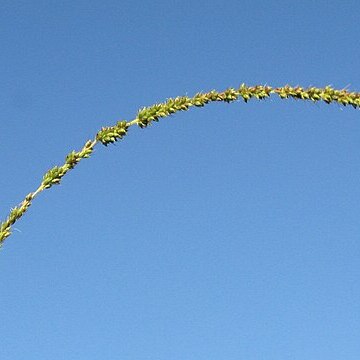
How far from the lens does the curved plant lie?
3.63m

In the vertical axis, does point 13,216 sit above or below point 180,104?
below

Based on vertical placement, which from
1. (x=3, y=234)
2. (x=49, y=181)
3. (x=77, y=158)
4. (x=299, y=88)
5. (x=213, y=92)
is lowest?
(x=3, y=234)

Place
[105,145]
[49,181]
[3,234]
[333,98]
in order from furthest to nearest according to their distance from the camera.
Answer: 1. [333,98]
2. [105,145]
3. [49,181]
4. [3,234]

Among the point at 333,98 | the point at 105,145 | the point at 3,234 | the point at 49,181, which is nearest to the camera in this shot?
the point at 3,234

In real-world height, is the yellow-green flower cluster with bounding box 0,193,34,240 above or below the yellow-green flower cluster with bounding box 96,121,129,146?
below

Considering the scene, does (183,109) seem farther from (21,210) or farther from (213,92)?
(21,210)

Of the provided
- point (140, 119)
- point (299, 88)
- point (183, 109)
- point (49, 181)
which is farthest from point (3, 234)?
point (299, 88)

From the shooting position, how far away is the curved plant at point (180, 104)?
3.63m

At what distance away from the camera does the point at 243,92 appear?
166 inches

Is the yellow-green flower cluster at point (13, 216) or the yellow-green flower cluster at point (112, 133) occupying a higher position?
the yellow-green flower cluster at point (112, 133)

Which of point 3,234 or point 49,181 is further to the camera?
point 49,181

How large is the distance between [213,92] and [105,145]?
87 centimetres

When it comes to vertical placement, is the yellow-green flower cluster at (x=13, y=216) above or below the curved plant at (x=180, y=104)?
below

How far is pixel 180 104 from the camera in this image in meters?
4.04
